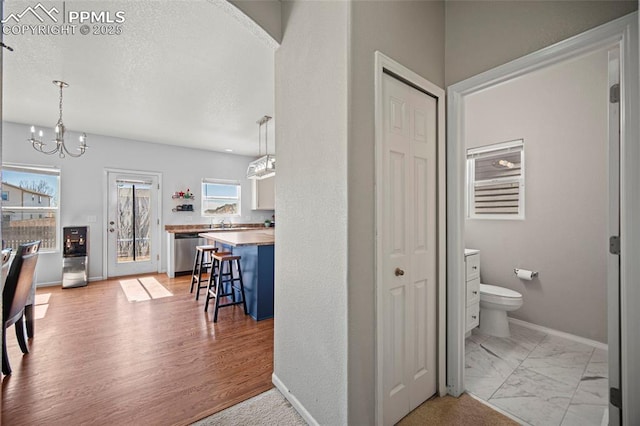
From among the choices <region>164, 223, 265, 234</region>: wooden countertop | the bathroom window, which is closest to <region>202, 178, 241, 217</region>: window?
<region>164, 223, 265, 234</region>: wooden countertop

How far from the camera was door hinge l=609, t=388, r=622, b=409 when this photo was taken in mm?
1391

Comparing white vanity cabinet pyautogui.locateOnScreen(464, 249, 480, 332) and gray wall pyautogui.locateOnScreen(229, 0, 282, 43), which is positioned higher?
gray wall pyautogui.locateOnScreen(229, 0, 282, 43)

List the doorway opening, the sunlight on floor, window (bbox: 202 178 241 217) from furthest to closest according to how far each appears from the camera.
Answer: window (bbox: 202 178 241 217) < the sunlight on floor < the doorway opening

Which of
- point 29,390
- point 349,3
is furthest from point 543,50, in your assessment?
point 29,390

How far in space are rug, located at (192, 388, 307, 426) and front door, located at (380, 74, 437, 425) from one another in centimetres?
61

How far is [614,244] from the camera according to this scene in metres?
1.39

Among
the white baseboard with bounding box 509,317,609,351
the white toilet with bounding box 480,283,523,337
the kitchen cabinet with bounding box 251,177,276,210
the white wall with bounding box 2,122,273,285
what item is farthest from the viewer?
the kitchen cabinet with bounding box 251,177,276,210

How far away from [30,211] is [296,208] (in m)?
5.31

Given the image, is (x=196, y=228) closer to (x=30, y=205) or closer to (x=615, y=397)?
(x=30, y=205)

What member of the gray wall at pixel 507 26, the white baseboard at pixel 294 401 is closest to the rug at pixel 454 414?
the white baseboard at pixel 294 401

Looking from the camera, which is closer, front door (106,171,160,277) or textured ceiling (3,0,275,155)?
textured ceiling (3,0,275,155)

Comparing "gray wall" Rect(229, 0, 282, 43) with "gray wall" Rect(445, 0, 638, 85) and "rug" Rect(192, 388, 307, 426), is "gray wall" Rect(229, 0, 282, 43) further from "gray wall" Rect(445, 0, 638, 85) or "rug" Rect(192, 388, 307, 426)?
"rug" Rect(192, 388, 307, 426)

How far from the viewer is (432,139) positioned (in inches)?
75.9

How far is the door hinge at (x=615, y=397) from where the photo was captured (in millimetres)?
1391
